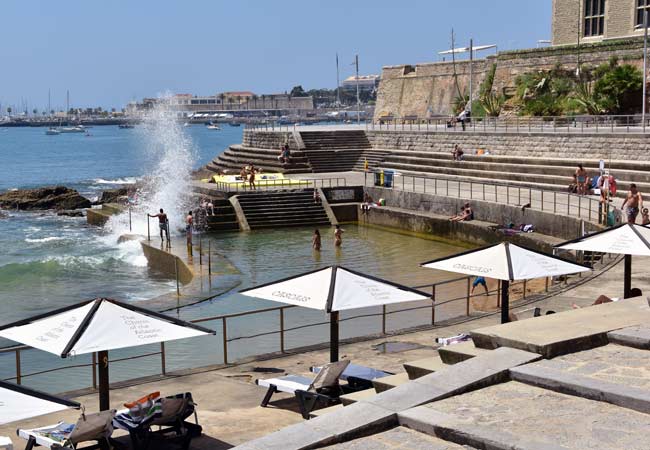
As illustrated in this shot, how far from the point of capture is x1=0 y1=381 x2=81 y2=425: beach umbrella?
26.8 feet

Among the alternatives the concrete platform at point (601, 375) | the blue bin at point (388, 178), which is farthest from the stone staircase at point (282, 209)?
the concrete platform at point (601, 375)

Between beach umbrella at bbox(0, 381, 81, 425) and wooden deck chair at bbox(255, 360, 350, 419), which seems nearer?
beach umbrella at bbox(0, 381, 81, 425)

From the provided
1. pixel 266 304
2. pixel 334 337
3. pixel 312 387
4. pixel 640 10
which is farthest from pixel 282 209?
pixel 312 387

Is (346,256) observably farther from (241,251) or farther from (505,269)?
(505,269)

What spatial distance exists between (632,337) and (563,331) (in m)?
0.68

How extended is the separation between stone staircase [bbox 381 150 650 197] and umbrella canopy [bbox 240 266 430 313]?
69.3 ft

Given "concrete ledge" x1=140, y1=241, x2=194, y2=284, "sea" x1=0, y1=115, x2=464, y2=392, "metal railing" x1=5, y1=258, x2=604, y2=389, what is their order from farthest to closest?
"concrete ledge" x1=140, y1=241, x2=194, y2=284
"sea" x1=0, y1=115, x2=464, y2=392
"metal railing" x1=5, y1=258, x2=604, y2=389

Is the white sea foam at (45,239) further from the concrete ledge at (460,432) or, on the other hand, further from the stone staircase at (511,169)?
the concrete ledge at (460,432)

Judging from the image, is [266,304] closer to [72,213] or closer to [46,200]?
[72,213]

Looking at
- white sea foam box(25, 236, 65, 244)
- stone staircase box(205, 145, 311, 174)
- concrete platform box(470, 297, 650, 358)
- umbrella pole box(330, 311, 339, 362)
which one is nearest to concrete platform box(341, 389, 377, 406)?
concrete platform box(470, 297, 650, 358)

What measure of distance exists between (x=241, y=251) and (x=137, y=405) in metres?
22.7

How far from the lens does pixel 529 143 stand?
134ft

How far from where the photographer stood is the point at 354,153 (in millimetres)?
50094

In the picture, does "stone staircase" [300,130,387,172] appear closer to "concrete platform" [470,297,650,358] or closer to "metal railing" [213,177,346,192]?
"metal railing" [213,177,346,192]
